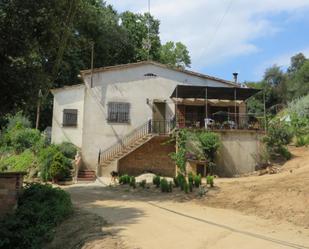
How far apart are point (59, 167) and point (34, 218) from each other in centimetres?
1222

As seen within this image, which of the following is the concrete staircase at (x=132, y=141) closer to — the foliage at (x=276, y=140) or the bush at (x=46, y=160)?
the bush at (x=46, y=160)

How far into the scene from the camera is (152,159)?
2559 centimetres

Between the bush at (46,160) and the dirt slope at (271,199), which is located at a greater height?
the bush at (46,160)

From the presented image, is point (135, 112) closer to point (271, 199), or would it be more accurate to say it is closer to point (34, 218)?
point (271, 199)

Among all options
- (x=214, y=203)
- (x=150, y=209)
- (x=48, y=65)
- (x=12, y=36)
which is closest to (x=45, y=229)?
(x=150, y=209)

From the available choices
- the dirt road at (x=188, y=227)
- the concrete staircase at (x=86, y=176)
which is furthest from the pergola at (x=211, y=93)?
the dirt road at (x=188, y=227)

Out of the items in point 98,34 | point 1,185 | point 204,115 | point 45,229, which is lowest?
point 45,229

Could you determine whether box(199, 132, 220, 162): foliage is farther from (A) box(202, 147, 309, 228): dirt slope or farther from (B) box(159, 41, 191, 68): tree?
(B) box(159, 41, 191, 68): tree

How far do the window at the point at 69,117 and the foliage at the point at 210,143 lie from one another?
347 inches

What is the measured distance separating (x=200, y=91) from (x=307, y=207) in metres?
14.6

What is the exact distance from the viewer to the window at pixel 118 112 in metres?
26.4

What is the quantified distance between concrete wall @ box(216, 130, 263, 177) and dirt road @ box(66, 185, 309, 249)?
8654 millimetres

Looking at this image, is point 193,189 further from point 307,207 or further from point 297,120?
point 297,120

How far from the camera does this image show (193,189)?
1580 cm
